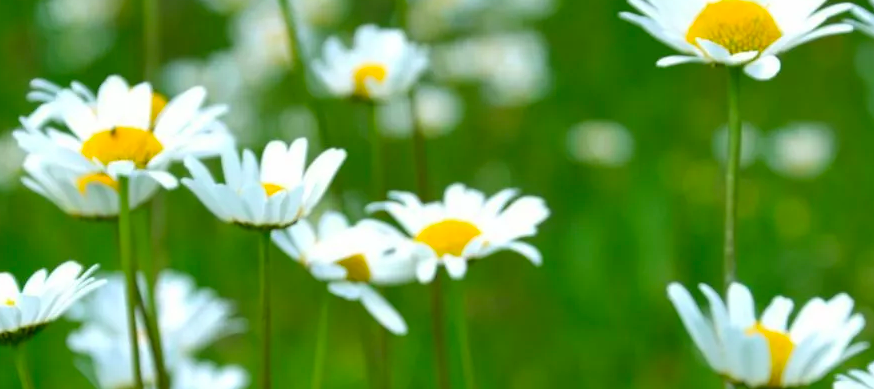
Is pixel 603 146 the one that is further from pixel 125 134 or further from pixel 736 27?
pixel 125 134

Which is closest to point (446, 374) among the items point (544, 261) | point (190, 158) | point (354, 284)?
point (354, 284)

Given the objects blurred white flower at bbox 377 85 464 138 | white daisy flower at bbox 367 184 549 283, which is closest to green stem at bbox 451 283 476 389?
white daisy flower at bbox 367 184 549 283

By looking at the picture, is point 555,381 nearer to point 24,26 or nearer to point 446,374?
point 446,374

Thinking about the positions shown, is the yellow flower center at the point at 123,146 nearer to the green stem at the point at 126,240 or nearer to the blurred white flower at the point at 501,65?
the green stem at the point at 126,240

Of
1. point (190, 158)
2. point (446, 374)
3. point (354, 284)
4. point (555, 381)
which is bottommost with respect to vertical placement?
point (555, 381)

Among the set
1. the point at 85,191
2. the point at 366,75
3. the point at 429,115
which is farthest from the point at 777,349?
the point at 429,115

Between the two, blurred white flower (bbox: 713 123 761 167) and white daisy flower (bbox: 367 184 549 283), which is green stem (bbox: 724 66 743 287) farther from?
blurred white flower (bbox: 713 123 761 167)
